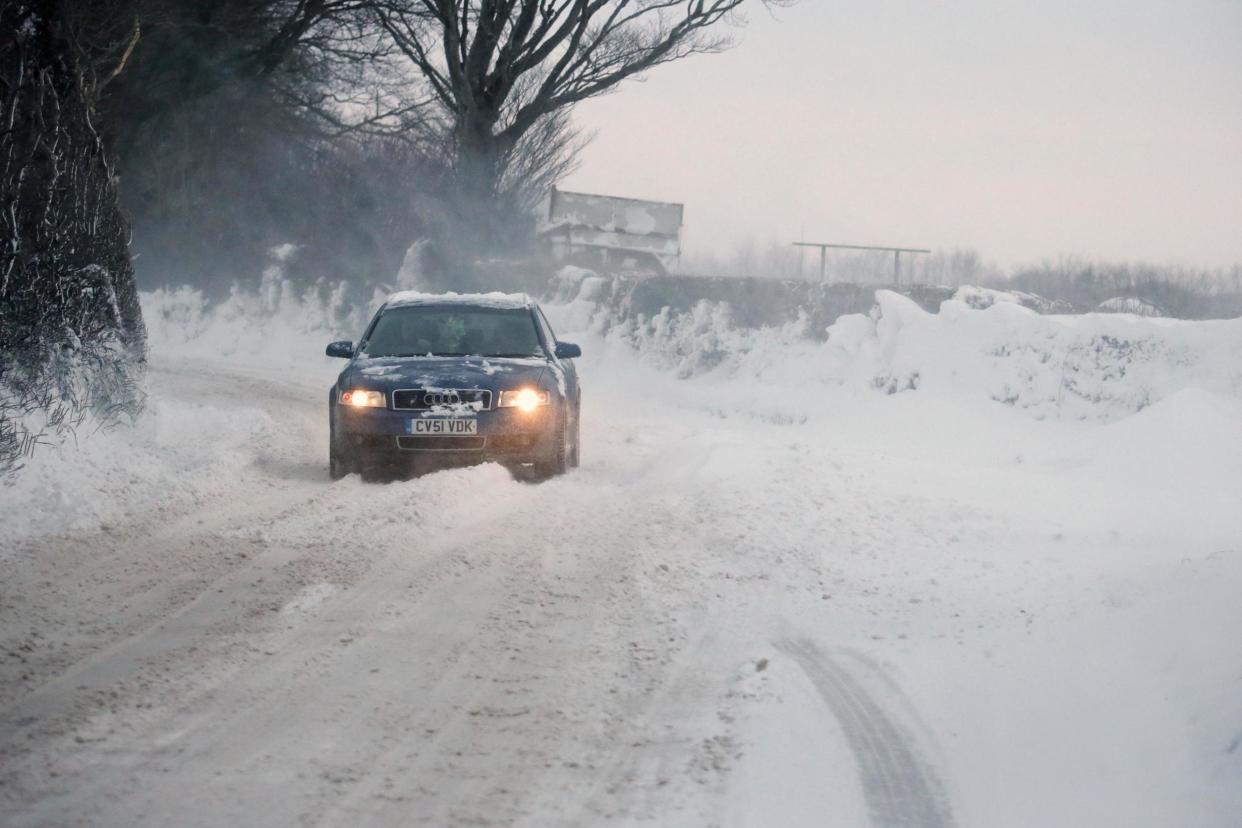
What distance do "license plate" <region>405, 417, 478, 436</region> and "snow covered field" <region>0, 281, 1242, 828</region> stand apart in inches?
15.5

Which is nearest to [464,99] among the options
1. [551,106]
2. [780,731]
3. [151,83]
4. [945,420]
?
[551,106]

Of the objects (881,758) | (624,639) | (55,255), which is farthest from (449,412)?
(881,758)

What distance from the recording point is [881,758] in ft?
12.8

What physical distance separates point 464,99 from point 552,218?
2571 cm

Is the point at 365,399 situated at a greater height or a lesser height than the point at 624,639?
greater

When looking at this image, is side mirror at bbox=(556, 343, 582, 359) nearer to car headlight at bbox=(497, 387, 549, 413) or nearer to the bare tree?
car headlight at bbox=(497, 387, 549, 413)

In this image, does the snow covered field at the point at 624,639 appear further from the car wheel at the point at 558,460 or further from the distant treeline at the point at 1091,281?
the distant treeline at the point at 1091,281

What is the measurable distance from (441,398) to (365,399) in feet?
1.92

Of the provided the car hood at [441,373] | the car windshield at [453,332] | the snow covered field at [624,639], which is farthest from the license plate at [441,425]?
the car windshield at [453,332]

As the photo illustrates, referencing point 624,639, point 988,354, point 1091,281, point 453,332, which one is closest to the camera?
point 624,639

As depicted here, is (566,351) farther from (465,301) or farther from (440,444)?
(440,444)

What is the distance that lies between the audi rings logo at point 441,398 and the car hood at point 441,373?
5 cm

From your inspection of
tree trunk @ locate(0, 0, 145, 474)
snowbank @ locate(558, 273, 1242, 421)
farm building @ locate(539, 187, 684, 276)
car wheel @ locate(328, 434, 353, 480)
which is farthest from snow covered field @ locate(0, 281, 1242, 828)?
farm building @ locate(539, 187, 684, 276)

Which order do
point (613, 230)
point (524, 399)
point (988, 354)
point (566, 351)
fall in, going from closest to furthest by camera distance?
point (524, 399)
point (566, 351)
point (988, 354)
point (613, 230)
